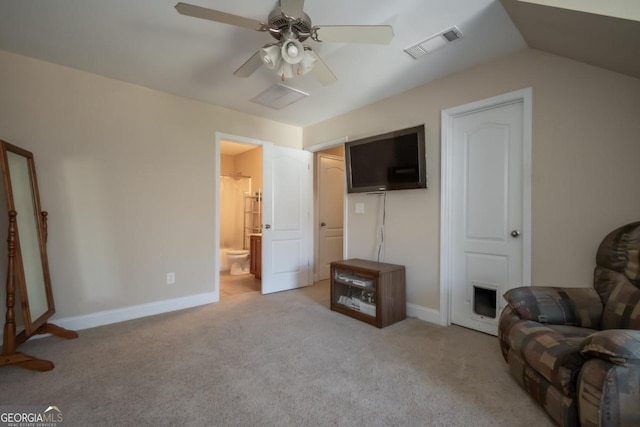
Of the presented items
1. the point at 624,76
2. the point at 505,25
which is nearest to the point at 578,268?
the point at 624,76

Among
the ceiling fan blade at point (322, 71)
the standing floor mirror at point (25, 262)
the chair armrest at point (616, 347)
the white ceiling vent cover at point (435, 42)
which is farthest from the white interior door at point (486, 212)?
the standing floor mirror at point (25, 262)

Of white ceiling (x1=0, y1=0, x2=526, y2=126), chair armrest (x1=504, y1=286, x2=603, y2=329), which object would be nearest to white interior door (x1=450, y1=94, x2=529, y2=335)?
chair armrest (x1=504, y1=286, x2=603, y2=329)

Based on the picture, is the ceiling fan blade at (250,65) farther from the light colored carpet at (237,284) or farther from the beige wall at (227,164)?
the beige wall at (227,164)

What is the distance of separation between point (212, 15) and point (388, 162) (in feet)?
6.96

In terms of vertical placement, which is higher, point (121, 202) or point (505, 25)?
point (505, 25)

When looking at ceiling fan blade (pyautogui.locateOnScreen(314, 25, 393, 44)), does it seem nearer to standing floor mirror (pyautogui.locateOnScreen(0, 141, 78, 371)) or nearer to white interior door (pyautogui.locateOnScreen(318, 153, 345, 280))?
standing floor mirror (pyautogui.locateOnScreen(0, 141, 78, 371))

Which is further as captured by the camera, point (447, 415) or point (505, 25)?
point (505, 25)

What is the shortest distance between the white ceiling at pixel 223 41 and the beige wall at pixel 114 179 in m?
0.24

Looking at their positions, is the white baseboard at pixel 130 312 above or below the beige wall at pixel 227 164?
below

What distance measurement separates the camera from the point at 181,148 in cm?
328

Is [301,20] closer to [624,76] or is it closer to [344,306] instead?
[624,76]

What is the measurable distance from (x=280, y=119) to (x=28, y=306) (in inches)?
127

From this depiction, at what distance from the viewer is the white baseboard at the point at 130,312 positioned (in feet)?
8.63

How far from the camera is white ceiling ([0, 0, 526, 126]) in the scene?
1872 millimetres
